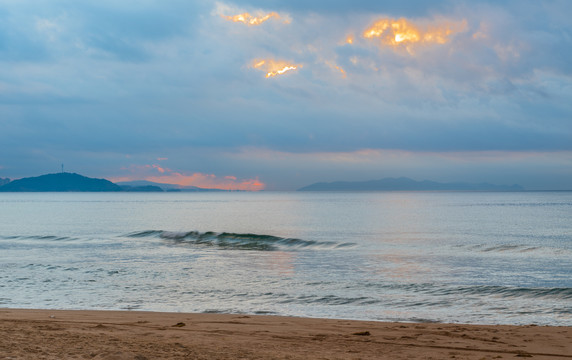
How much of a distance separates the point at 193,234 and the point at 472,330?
44981 mm

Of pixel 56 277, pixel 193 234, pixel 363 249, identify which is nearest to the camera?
pixel 56 277

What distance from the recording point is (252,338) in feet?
36.2

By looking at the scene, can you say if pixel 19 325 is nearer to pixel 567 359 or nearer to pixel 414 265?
pixel 567 359

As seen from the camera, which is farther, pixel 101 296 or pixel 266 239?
pixel 266 239

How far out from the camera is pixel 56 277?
23469 millimetres

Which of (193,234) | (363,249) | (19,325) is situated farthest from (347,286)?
(193,234)

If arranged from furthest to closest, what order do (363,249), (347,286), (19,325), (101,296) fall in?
(363,249)
(347,286)
(101,296)
(19,325)

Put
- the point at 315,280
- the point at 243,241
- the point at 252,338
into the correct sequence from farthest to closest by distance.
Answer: the point at 243,241
the point at 315,280
the point at 252,338

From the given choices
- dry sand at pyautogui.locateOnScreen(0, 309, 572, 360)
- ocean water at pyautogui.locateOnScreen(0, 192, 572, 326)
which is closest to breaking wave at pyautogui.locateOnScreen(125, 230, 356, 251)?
ocean water at pyautogui.locateOnScreen(0, 192, 572, 326)

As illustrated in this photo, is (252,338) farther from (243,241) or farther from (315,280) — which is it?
(243,241)

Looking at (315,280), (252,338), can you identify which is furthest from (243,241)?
(252,338)

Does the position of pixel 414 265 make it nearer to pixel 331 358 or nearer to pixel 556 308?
pixel 556 308

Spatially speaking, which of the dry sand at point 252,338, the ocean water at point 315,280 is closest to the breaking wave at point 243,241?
the ocean water at point 315,280

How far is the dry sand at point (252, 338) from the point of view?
29.3 ft
